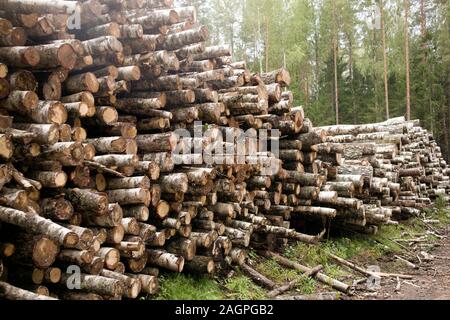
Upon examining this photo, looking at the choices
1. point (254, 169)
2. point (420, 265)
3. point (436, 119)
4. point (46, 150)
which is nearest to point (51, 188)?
point (46, 150)

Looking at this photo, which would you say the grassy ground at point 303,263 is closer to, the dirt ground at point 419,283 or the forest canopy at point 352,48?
the dirt ground at point 419,283

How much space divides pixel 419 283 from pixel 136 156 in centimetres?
614

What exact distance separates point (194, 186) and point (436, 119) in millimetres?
29051

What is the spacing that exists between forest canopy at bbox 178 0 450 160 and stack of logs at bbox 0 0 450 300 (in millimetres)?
22219

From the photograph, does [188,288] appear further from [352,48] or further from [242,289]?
[352,48]

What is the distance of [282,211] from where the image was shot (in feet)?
30.0

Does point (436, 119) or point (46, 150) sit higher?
point (436, 119)

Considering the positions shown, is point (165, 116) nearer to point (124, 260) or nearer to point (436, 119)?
point (124, 260)

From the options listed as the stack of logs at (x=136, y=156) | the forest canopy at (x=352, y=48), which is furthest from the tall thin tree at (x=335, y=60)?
the stack of logs at (x=136, y=156)

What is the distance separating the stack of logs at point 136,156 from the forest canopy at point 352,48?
22.2 m

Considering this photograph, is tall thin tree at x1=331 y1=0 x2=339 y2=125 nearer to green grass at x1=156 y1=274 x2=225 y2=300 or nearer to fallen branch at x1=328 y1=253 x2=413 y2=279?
fallen branch at x1=328 y1=253 x2=413 y2=279

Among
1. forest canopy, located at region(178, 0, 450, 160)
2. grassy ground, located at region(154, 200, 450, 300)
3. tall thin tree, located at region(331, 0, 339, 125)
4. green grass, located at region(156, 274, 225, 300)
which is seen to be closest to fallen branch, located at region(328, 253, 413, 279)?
grassy ground, located at region(154, 200, 450, 300)

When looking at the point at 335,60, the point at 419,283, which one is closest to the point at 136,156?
the point at 419,283

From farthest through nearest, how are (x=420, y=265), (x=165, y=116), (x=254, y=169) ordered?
(x=420, y=265)
(x=254, y=169)
(x=165, y=116)
